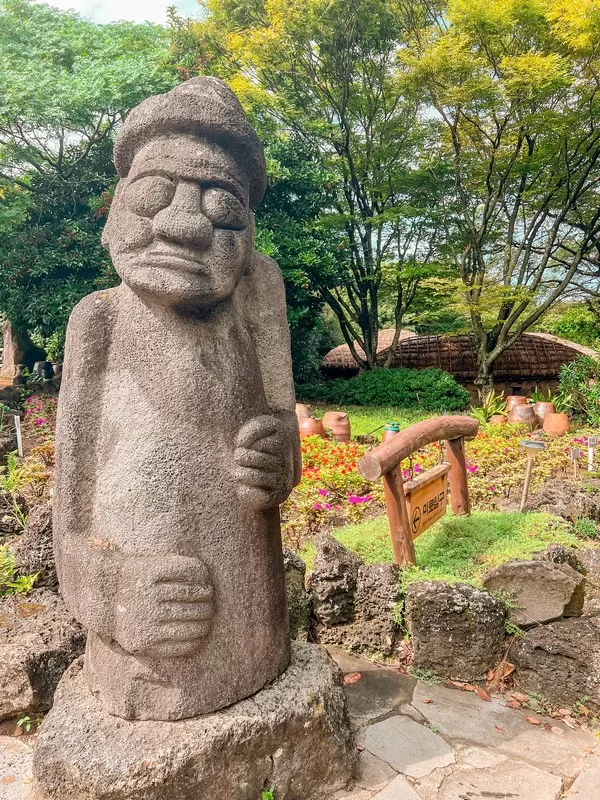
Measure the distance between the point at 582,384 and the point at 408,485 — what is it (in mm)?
9166

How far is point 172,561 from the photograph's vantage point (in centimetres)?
190

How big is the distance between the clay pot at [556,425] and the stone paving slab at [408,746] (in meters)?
7.97

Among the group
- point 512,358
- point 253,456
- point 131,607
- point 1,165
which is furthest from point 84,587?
point 512,358

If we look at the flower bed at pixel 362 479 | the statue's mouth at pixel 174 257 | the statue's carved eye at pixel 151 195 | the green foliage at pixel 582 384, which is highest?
the statue's carved eye at pixel 151 195

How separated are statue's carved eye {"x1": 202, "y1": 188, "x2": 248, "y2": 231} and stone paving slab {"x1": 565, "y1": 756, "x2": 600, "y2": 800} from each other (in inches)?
96.9

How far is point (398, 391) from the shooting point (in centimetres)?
1334

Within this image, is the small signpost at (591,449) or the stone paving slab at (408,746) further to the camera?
the small signpost at (591,449)

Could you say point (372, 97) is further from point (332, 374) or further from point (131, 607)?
point (131, 607)

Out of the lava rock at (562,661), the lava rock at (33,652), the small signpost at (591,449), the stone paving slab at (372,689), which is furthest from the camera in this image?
the small signpost at (591,449)

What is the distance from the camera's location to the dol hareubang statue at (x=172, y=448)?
1917 millimetres

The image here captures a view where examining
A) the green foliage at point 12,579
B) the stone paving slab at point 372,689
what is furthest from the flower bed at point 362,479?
the green foliage at point 12,579

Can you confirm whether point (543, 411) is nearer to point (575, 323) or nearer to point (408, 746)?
point (408, 746)

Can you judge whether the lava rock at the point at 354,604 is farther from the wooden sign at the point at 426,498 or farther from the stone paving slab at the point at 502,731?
the wooden sign at the point at 426,498

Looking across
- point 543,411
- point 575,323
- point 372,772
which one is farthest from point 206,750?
point 575,323
